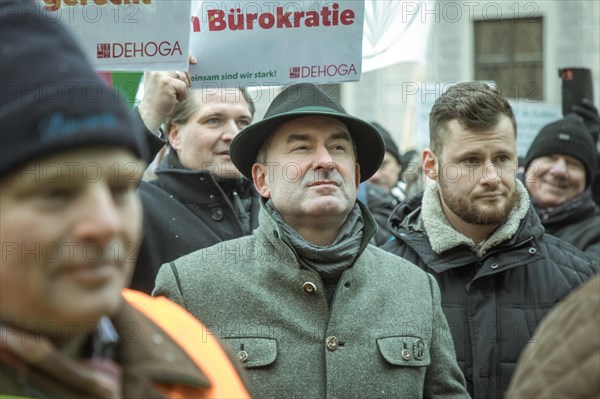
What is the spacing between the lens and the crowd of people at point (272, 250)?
1.40 meters

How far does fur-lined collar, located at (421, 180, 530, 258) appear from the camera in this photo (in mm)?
4062

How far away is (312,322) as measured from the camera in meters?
3.28

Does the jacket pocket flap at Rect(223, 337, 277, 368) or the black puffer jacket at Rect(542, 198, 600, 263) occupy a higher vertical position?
the jacket pocket flap at Rect(223, 337, 277, 368)

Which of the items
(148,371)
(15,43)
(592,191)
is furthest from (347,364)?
(592,191)

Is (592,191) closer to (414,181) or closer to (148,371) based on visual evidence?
(414,181)

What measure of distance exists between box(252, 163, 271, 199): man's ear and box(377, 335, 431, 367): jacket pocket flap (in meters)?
0.73

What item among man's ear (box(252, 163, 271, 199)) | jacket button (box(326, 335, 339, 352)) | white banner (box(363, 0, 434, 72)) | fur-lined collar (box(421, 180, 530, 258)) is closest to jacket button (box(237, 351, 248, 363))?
jacket button (box(326, 335, 339, 352))

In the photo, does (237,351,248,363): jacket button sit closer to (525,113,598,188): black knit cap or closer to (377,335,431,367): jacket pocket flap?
(377,335,431,367): jacket pocket flap

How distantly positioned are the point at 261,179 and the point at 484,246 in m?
0.96

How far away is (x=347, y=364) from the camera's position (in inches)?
125

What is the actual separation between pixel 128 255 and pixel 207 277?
1.82 meters

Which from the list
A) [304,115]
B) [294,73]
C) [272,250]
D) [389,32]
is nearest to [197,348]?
[272,250]

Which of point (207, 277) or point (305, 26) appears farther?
point (305, 26)

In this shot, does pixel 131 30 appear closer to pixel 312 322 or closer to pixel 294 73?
pixel 294 73
